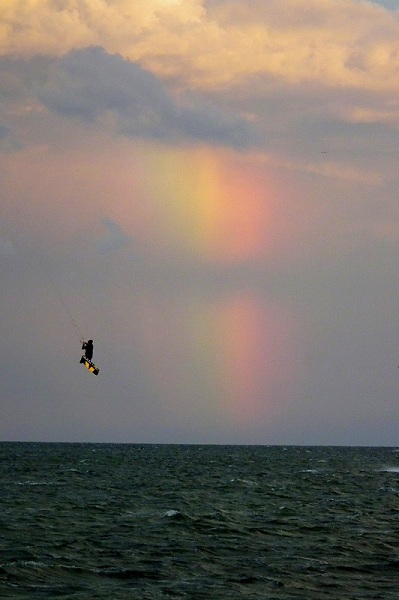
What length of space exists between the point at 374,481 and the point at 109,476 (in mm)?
24952

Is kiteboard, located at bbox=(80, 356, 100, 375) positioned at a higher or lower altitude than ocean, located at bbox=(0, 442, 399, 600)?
higher

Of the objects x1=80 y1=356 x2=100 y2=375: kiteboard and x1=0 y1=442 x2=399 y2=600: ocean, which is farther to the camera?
x1=80 y1=356 x2=100 y2=375: kiteboard

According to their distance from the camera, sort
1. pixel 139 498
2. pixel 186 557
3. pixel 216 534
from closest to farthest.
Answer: pixel 186 557 < pixel 216 534 < pixel 139 498

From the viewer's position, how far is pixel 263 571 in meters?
33.1

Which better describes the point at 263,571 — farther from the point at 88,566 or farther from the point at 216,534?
the point at 216,534

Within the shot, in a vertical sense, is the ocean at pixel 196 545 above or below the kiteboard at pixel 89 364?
below

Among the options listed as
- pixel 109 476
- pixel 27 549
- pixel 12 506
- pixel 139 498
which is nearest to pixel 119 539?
pixel 27 549

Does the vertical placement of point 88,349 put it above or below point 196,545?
above

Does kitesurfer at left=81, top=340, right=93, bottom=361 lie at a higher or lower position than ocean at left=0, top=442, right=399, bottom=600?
higher

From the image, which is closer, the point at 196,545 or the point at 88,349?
the point at 196,545

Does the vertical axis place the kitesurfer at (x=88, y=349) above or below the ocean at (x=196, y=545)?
above

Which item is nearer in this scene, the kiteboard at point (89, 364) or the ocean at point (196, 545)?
the ocean at point (196, 545)

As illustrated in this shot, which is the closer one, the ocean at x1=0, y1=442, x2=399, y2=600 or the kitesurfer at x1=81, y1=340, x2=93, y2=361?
the ocean at x1=0, y1=442, x2=399, y2=600

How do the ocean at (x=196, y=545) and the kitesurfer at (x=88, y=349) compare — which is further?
the kitesurfer at (x=88, y=349)
